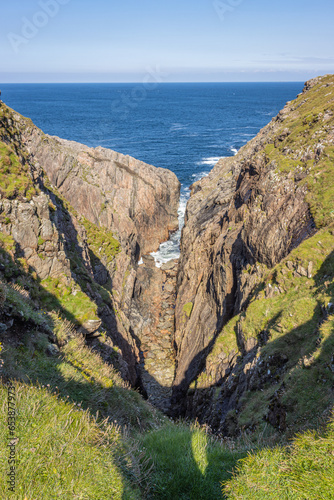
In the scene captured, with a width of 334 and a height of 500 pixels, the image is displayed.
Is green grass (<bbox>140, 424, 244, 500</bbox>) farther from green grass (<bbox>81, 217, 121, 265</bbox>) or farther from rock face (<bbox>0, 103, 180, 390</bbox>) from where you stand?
green grass (<bbox>81, 217, 121, 265</bbox>)

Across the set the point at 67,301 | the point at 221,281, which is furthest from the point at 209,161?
the point at 67,301

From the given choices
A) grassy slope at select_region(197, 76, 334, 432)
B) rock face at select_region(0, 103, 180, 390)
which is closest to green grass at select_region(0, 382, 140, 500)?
grassy slope at select_region(197, 76, 334, 432)

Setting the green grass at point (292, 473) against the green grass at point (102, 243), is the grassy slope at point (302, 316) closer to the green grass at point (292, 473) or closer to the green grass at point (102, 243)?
the green grass at point (292, 473)

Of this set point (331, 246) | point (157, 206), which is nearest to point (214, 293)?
point (331, 246)

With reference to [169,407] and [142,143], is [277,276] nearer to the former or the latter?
→ [169,407]

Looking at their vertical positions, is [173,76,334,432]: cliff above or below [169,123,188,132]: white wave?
below

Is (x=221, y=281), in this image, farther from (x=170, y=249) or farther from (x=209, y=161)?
(x=209, y=161)

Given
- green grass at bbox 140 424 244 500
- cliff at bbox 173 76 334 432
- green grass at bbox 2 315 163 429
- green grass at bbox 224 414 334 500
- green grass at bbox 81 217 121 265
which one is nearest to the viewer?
green grass at bbox 224 414 334 500
